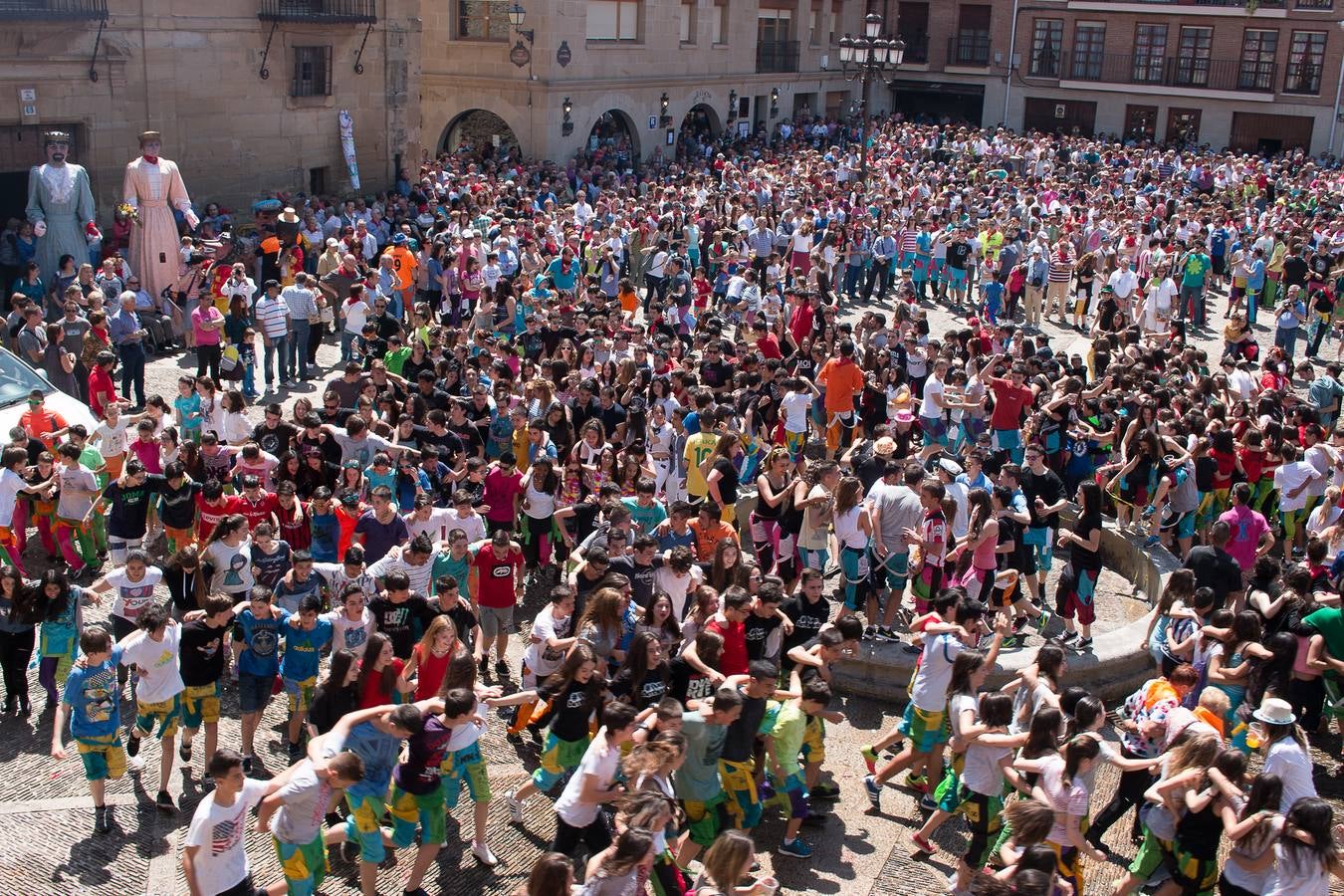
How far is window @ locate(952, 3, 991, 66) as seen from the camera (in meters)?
50.1

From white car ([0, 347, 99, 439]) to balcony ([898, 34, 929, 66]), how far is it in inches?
→ 1726

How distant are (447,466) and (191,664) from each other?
11.5 feet

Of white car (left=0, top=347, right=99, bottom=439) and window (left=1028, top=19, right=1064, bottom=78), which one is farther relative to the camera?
Result: window (left=1028, top=19, right=1064, bottom=78)

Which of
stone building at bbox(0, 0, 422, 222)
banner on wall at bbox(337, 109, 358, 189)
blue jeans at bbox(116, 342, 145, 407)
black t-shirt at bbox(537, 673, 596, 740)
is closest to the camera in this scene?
black t-shirt at bbox(537, 673, 596, 740)

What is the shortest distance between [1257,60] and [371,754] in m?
45.7

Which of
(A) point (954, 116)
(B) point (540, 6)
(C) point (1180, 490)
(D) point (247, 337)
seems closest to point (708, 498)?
(C) point (1180, 490)

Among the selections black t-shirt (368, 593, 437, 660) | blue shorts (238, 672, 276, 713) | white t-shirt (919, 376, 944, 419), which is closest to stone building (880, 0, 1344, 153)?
white t-shirt (919, 376, 944, 419)

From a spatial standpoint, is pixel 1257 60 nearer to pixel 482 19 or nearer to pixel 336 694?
pixel 482 19

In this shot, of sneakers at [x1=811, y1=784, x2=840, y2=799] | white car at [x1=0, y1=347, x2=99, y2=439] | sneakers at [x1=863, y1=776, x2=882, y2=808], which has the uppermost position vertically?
white car at [x1=0, y1=347, x2=99, y2=439]

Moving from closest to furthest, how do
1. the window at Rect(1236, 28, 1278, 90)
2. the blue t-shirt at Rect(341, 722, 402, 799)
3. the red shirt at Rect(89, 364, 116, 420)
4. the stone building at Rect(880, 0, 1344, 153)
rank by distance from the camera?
1. the blue t-shirt at Rect(341, 722, 402, 799)
2. the red shirt at Rect(89, 364, 116, 420)
3. the stone building at Rect(880, 0, 1344, 153)
4. the window at Rect(1236, 28, 1278, 90)

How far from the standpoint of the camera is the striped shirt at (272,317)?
15203 millimetres

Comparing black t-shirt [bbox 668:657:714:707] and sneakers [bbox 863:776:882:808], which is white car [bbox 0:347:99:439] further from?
sneakers [bbox 863:776:882:808]

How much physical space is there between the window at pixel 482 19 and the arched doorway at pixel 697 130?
6.20 meters

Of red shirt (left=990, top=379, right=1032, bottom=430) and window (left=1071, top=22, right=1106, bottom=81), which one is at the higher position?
window (left=1071, top=22, right=1106, bottom=81)
